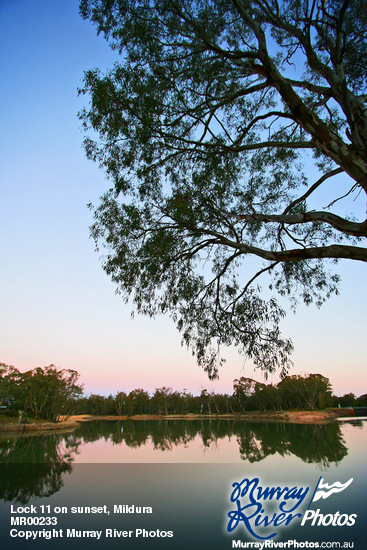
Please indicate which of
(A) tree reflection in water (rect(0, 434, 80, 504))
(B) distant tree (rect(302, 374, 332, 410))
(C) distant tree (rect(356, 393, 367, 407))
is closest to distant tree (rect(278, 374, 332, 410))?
(B) distant tree (rect(302, 374, 332, 410))

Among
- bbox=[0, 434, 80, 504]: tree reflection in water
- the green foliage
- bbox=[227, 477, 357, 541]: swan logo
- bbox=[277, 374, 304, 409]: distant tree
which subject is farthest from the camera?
bbox=[277, 374, 304, 409]: distant tree

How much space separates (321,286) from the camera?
13.2 feet

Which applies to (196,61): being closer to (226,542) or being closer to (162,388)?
(226,542)

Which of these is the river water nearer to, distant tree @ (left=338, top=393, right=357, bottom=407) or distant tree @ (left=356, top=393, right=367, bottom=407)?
distant tree @ (left=338, top=393, right=357, bottom=407)

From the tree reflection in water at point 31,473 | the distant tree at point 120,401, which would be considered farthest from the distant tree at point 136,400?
the tree reflection in water at point 31,473

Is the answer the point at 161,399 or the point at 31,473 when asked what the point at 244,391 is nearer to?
the point at 161,399

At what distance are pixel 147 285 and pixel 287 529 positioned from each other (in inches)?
138

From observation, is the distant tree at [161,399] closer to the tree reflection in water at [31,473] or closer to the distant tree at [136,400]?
the distant tree at [136,400]

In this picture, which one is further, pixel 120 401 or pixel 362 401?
pixel 120 401

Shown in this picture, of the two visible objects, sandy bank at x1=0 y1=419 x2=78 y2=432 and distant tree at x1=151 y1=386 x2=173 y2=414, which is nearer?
sandy bank at x1=0 y1=419 x2=78 y2=432

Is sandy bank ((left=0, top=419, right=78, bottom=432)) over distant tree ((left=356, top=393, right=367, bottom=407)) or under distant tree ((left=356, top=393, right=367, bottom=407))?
over

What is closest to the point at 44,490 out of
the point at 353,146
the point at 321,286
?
the point at 321,286

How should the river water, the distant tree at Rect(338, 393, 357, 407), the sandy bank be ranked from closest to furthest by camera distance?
the river water → the sandy bank → the distant tree at Rect(338, 393, 357, 407)

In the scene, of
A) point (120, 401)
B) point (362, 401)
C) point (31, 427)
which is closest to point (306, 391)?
point (362, 401)
